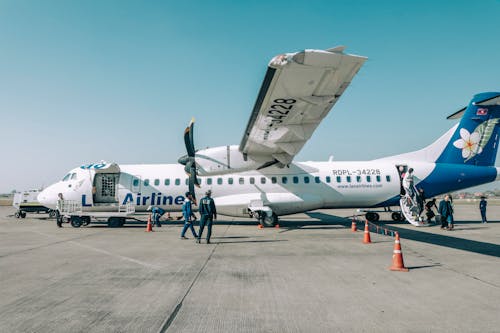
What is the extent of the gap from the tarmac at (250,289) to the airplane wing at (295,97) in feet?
14.0

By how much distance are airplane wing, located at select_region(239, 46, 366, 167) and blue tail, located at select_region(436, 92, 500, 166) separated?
386 inches

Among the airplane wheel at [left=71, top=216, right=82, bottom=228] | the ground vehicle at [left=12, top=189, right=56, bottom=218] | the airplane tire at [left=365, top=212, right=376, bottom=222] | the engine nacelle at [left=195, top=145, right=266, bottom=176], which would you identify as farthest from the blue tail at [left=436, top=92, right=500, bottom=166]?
the ground vehicle at [left=12, top=189, right=56, bottom=218]

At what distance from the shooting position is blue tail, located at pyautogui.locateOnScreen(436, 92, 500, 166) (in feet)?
53.8

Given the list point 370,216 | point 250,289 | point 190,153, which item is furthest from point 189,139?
point 370,216

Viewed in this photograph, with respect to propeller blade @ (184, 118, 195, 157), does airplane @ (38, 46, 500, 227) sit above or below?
below

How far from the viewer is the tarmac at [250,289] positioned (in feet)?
12.6

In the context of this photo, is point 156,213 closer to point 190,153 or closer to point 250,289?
point 190,153

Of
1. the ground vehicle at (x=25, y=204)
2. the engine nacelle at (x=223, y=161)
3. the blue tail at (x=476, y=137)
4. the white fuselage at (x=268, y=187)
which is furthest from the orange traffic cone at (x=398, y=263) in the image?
the ground vehicle at (x=25, y=204)

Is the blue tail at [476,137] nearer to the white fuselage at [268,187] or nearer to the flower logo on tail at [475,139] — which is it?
the flower logo on tail at [475,139]

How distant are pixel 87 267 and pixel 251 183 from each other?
10.6 meters

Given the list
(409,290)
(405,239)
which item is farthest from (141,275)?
(405,239)

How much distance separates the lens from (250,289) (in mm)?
5234

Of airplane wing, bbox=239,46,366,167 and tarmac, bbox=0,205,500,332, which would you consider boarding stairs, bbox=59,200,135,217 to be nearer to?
tarmac, bbox=0,205,500,332

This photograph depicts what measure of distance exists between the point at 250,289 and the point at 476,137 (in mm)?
16983
